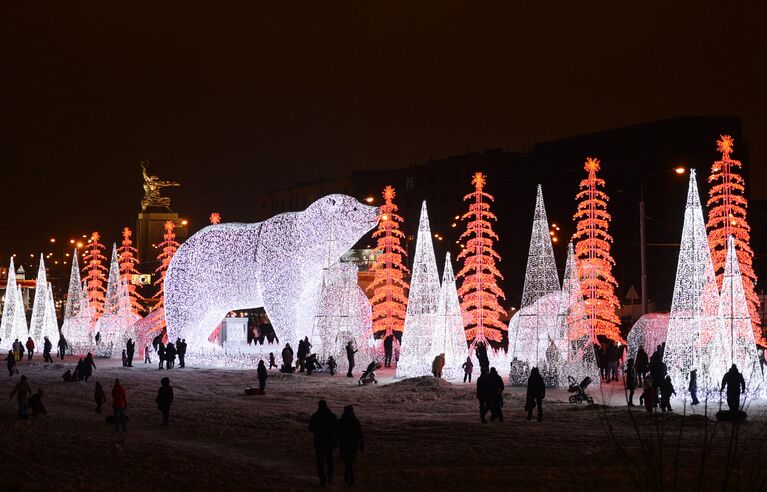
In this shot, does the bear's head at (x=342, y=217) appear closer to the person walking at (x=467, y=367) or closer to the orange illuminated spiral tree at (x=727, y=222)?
the person walking at (x=467, y=367)

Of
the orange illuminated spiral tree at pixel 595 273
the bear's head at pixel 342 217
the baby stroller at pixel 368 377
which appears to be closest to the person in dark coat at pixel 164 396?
the baby stroller at pixel 368 377

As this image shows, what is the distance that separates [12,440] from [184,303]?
17.2 metres

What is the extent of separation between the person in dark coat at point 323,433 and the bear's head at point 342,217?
18.5 metres

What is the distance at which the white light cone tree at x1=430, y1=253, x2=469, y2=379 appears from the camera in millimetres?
28969

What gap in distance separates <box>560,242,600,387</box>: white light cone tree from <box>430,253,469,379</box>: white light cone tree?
3.37m

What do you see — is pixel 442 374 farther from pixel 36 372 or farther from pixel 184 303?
pixel 36 372

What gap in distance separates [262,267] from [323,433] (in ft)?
63.1

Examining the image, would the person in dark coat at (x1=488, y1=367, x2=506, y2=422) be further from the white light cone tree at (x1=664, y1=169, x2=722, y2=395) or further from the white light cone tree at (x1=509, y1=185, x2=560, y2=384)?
the white light cone tree at (x1=509, y1=185, x2=560, y2=384)

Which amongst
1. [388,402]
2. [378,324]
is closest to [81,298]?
[378,324]

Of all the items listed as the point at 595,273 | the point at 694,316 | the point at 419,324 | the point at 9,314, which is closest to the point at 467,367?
the point at 419,324

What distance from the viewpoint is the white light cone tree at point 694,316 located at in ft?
74.3

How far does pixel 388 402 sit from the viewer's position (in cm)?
2347

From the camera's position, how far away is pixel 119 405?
1886 centimetres

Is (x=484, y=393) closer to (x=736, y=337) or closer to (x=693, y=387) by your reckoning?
(x=693, y=387)
